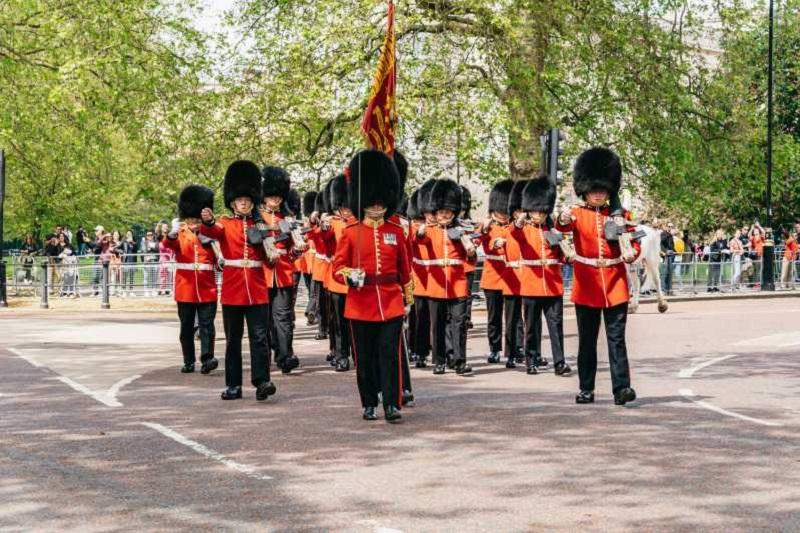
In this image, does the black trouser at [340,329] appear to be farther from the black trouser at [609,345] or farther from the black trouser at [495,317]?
the black trouser at [609,345]

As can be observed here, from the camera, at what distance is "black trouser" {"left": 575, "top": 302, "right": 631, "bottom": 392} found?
11227mm

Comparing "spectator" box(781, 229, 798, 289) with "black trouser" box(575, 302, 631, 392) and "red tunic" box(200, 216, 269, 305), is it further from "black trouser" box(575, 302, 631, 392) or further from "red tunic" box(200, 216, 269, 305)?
"red tunic" box(200, 216, 269, 305)

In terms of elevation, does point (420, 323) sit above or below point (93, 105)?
below

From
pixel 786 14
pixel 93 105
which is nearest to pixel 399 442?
pixel 93 105

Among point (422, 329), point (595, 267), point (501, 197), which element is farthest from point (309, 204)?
point (595, 267)

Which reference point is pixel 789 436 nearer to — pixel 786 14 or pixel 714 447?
pixel 714 447

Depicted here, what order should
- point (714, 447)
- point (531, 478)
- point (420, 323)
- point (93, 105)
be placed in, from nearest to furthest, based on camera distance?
point (531, 478) → point (714, 447) → point (420, 323) → point (93, 105)

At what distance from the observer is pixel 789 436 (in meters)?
9.53

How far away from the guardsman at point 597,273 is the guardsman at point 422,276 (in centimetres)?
283

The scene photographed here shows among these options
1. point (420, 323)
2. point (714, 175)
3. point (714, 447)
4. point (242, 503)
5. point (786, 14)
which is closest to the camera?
point (242, 503)

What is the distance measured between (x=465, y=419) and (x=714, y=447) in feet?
6.72

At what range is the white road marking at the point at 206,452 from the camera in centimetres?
806

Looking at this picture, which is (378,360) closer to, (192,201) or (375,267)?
(375,267)

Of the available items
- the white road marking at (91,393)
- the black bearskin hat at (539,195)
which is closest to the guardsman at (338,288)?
the black bearskin hat at (539,195)
